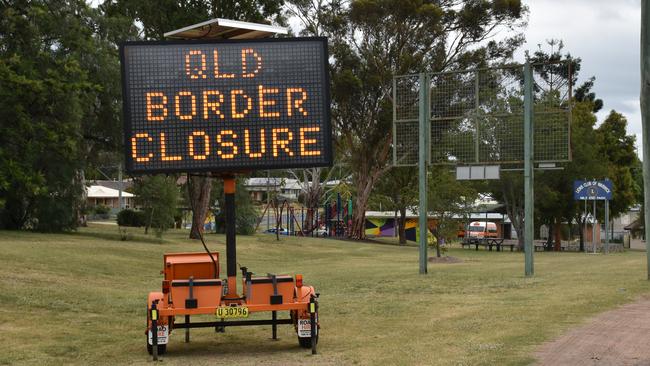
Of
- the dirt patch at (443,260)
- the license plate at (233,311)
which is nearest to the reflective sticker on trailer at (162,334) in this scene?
the license plate at (233,311)

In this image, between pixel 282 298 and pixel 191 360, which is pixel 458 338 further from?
pixel 191 360

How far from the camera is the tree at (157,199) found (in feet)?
→ 169

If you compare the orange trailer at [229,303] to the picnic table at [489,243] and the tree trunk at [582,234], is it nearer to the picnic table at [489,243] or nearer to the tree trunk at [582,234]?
the picnic table at [489,243]

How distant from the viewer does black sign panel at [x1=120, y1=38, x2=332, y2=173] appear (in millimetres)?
12398

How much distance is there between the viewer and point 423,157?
28.8 m

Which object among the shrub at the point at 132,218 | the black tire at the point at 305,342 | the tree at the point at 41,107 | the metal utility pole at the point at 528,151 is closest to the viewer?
the black tire at the point at 305,342

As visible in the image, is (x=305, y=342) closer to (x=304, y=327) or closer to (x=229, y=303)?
(x=304, y=327)

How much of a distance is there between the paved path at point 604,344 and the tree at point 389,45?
48.2 m

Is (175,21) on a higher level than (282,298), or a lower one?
higher

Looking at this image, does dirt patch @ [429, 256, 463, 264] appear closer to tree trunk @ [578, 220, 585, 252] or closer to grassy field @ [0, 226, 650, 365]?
grassy field @ [0, 226, 650, 365]

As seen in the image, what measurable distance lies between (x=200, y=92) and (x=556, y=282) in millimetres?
13527

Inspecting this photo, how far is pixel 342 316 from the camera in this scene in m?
17.2

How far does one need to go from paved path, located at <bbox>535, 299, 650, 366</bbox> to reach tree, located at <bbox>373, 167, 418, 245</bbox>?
58.3m

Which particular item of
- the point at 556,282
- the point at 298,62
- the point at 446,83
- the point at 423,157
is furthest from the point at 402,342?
the point at 446,83
